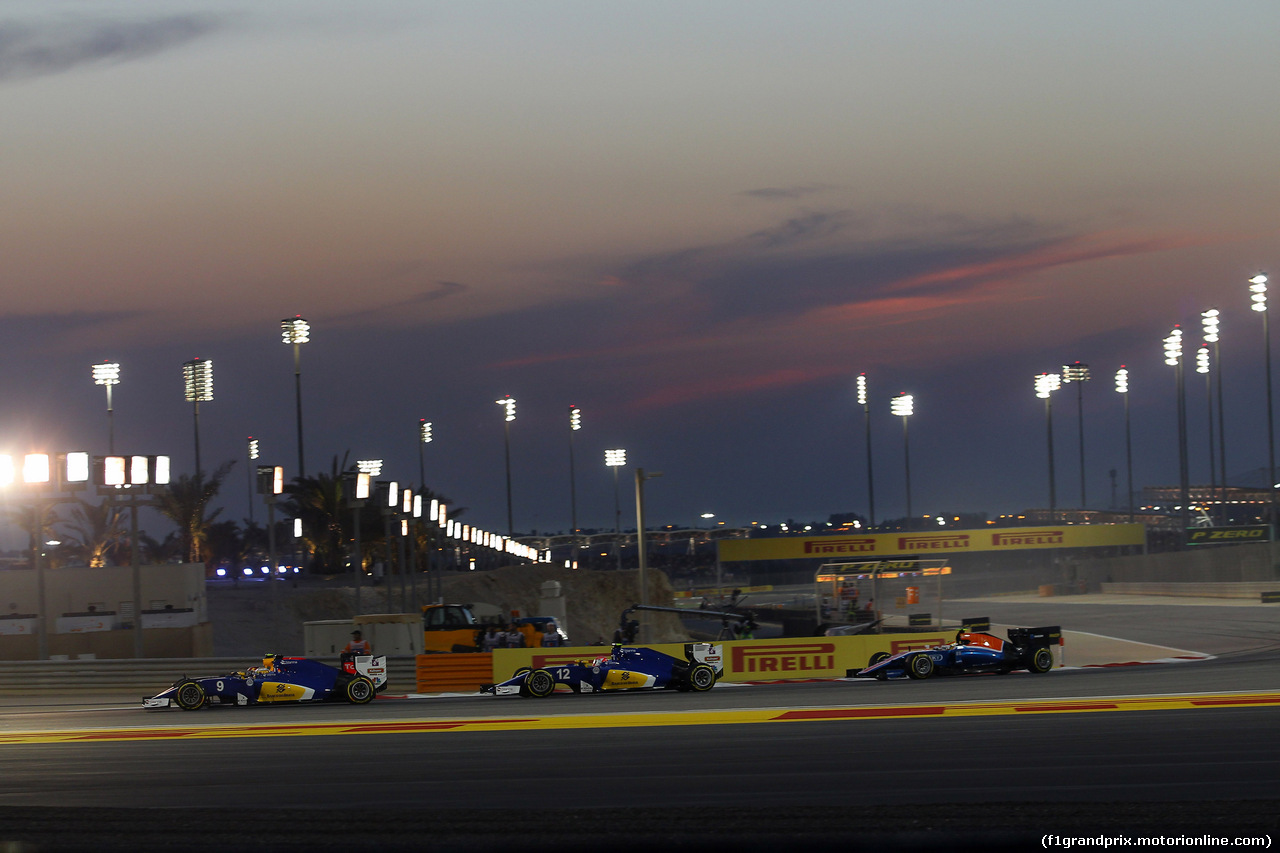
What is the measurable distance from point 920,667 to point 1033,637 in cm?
237

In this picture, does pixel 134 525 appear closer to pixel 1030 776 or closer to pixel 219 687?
pixel 219 687

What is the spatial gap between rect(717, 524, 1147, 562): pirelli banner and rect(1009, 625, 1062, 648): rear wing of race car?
177 feet

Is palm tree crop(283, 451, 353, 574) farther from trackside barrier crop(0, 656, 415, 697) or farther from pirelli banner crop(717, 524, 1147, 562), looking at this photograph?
trackside barrier crop(0, 656, 415, 697)

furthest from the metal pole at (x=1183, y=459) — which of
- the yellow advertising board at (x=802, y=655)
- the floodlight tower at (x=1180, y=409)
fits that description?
the yellow advertising board at (x=802, y=655)

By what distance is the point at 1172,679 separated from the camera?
20047 mm

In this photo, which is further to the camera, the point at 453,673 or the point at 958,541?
the point at 958,541

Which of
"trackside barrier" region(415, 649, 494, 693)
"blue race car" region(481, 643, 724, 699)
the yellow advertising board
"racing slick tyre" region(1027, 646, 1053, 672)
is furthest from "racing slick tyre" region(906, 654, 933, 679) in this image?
"trackside barrier" region(415, 649, 494, 693)

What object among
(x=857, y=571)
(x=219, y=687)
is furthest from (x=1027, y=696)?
(x=857, y=571)

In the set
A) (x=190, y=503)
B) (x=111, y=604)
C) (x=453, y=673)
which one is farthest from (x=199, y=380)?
(x=453, y=673)

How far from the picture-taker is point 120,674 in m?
25.2

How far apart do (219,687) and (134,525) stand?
786 cm

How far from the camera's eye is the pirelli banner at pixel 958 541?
77.2 m

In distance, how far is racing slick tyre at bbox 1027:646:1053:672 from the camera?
887 inches

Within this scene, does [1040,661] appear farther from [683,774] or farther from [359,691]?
[683,774]
